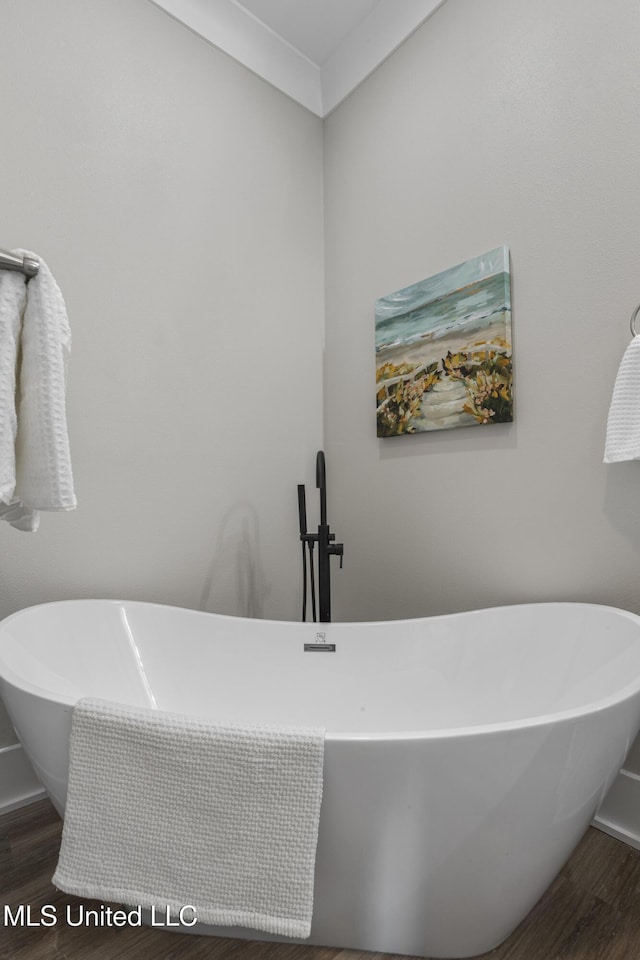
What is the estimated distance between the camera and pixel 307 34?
2182 millimetres

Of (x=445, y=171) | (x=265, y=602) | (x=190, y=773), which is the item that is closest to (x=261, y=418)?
(x=265, y=602)

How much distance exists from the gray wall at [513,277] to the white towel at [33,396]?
49.4 inches

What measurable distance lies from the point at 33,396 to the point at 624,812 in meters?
1.63

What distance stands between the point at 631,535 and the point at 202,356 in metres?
1.48

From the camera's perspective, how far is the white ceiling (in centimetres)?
198

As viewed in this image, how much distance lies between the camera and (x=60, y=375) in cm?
94

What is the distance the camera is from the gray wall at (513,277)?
4.61ft

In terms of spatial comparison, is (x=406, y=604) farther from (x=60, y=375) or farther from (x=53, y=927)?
(x=60, y=375)

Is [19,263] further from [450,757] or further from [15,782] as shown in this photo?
[15,782]

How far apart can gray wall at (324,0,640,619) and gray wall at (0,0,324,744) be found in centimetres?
25

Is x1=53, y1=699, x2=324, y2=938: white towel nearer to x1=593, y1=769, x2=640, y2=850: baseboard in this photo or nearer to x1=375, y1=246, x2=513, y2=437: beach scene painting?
x1=593, y1=769, x2=640, y2=850: baseboard

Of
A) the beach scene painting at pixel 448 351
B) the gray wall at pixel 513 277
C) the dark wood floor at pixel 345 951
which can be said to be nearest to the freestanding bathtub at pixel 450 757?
the dark wood floor at pixel 345 951

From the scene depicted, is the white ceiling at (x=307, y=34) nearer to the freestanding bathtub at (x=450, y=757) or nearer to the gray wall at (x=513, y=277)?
the gray wall at (x=513, y=277)

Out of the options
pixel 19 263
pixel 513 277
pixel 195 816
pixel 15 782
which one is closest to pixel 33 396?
pixel 19 263
